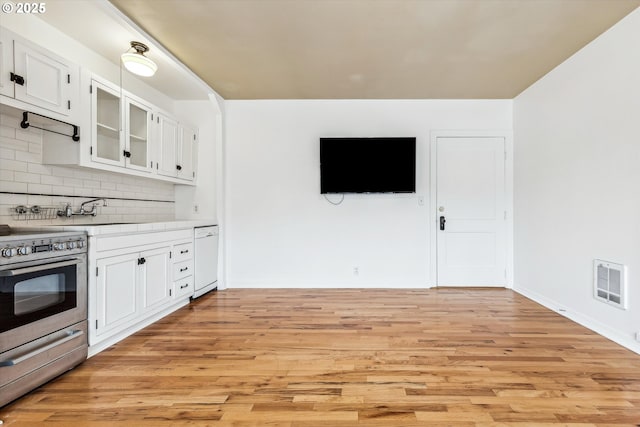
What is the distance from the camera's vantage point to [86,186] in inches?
116

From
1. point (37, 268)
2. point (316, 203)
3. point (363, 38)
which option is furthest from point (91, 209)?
point (363, 38)

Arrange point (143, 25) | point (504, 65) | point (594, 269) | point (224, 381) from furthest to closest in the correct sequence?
point (504, 65), point (594, 269), point (143, 25), point (224, 381)

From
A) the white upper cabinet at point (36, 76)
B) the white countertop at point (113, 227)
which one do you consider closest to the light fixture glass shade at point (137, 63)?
the white upper cabinet at point (36, 76)

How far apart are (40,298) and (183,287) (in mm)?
1555

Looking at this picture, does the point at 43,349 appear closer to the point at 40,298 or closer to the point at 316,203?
the point at 40,298

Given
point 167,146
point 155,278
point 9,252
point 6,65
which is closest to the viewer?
point 9,252

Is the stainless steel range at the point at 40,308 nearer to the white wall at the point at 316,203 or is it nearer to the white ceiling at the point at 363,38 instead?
the white ceiling at the point at 363,38

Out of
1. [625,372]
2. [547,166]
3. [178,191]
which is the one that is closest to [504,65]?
[547,166]

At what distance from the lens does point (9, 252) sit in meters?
1.70

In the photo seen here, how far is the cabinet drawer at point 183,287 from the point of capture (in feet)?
10.7

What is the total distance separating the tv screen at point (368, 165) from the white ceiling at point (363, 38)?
2.29 feet

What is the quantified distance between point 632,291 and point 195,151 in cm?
469

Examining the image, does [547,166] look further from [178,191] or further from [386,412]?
[178,191]

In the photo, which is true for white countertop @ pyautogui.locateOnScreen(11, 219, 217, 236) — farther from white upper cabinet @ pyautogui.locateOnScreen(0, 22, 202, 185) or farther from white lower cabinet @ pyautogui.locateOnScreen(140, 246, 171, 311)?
white upper cabinet @ pyautogui.locateOnScreen(0, 22, 202, 185)
